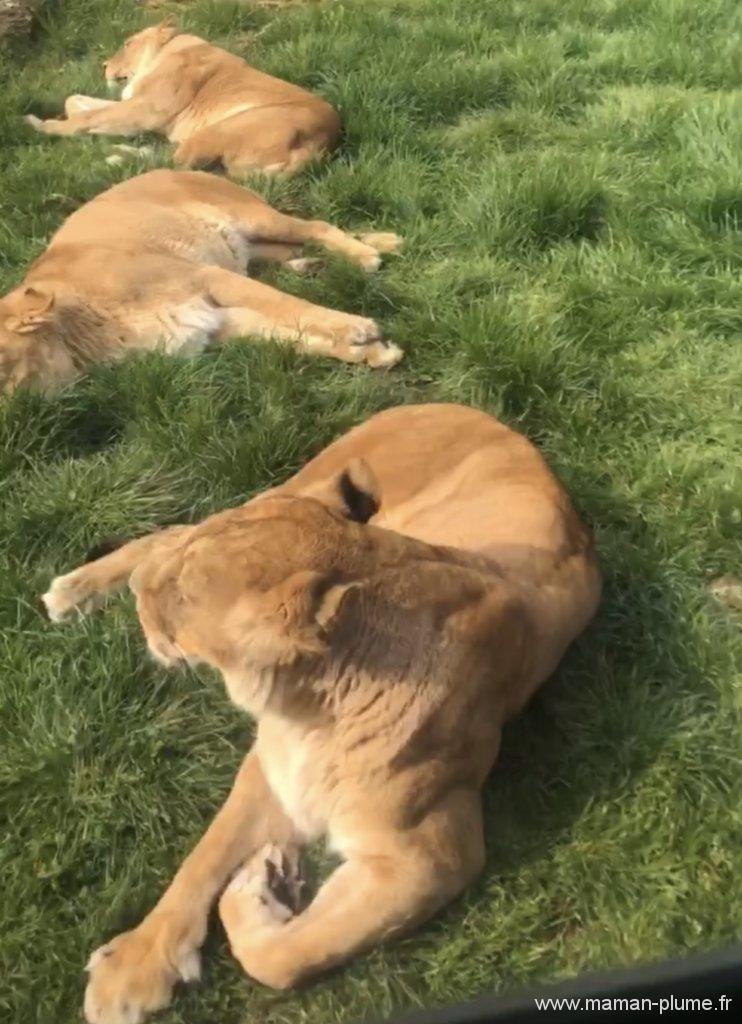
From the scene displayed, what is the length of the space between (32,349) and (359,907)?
2.99 meters

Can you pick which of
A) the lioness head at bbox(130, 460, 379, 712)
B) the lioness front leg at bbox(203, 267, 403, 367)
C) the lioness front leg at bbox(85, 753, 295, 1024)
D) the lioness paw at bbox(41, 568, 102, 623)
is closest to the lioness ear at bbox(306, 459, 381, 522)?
the lioness head at bbox(130, 460, 379, 712)

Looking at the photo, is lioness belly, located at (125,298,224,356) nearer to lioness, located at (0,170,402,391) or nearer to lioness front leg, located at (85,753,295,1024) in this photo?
lioness, located at (0,170,402,391)

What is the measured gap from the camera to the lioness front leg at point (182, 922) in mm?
2814

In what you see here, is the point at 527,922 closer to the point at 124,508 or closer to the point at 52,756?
the point at 52,756

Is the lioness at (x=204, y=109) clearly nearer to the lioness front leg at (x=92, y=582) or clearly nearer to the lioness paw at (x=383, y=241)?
the lioness paw at (x=383, y=241)

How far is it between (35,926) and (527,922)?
129cm

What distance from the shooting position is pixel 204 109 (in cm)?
747

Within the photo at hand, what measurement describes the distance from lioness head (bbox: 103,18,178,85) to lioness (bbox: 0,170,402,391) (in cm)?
268

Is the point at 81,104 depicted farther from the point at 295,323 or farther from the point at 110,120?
the point at 295,323

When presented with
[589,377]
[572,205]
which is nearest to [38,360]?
[589,377]

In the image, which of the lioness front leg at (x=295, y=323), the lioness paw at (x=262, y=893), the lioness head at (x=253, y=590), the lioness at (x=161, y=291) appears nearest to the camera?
the lioness head at (x=253, y=590)

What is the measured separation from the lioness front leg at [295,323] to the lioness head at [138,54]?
348 cm

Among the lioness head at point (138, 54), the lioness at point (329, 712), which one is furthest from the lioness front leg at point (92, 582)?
the lioness head at point (138, 54)

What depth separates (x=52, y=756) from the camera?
10.8 feet
